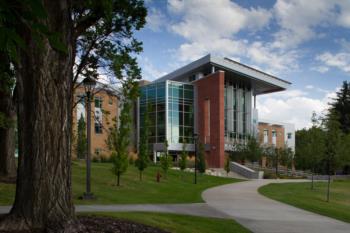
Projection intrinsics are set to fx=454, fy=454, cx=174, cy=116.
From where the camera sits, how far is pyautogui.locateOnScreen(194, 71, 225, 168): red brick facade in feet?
197

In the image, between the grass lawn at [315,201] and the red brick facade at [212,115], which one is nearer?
the grass lawn at [315,201]

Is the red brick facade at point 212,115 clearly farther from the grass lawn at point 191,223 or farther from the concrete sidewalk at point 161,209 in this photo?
the grass lawn at point 191,223

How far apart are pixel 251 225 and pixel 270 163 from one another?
173 ft

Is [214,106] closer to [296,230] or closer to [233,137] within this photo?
[233,137]

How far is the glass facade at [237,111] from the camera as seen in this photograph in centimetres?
6600

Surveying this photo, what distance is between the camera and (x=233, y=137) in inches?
2598

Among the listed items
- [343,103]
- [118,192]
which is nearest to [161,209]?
[118,192]

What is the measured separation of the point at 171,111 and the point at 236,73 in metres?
10.9

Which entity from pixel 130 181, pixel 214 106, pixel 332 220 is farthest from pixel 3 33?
pixel 214 106

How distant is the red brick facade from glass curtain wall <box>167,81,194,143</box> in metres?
1.47

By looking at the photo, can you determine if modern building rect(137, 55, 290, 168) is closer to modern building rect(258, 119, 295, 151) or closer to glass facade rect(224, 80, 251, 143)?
glass facade rect(224, 80, 251, 143)

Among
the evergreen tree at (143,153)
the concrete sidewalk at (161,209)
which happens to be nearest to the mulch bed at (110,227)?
the concrete sidewalk at (161,209)

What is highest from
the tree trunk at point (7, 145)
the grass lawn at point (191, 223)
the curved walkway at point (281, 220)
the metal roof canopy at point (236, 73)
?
the metal roof canopy at point (236, 73)

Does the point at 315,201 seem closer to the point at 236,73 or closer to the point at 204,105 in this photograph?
the point at 204,105
